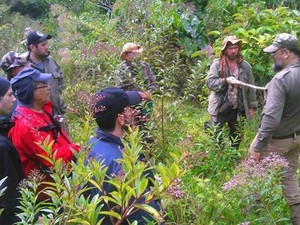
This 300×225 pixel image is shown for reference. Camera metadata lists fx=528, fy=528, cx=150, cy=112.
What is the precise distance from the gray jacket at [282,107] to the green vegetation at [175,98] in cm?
39

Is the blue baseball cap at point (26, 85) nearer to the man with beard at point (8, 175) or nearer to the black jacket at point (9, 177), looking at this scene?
the man with beard at point (8, 175)

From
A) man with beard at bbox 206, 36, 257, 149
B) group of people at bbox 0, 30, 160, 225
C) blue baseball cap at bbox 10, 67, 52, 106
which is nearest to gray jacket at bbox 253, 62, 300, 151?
group of people at bbox 0, 30, 160, 225

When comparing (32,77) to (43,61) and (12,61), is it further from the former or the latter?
(43,61)

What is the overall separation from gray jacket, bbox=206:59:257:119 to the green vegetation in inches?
9.1

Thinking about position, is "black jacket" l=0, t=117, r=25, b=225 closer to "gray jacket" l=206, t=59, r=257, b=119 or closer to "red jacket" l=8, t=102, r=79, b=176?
"red jacket" l=8, t=102, r=79, b=176

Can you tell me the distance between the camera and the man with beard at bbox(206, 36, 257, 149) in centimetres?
598

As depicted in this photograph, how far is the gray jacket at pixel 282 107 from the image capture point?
4266 millimetres

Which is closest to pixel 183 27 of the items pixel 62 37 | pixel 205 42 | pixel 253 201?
pixel 205 42

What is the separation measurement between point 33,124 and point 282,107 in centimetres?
200

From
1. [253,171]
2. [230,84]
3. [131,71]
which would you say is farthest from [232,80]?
[253,171]

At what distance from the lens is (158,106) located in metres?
4.71

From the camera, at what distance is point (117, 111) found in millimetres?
3041

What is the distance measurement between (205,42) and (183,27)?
50 cm

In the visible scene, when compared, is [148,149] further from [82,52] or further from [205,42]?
[205,42]
